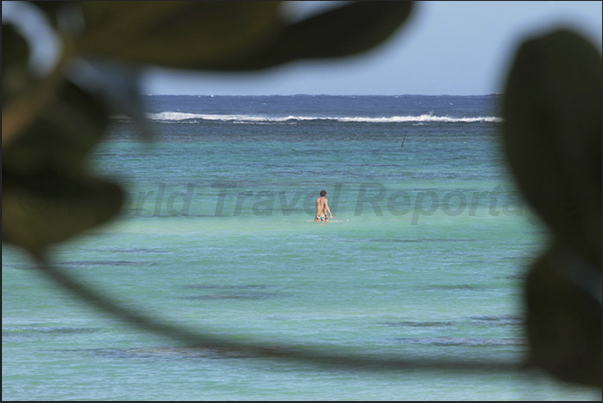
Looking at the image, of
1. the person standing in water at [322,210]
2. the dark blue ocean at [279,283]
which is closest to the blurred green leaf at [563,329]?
the dark blue ocean at [279,283]

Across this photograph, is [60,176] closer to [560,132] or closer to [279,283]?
[560,132]

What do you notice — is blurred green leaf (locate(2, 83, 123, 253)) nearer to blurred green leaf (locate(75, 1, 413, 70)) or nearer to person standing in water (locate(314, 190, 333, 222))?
blurred green leaf (locate(75, 1, 413, 70))

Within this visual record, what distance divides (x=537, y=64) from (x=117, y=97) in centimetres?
8

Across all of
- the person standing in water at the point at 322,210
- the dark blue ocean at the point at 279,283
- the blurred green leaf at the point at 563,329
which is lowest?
the dark blue ocean at the point at 279,283

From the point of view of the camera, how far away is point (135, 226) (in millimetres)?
10180

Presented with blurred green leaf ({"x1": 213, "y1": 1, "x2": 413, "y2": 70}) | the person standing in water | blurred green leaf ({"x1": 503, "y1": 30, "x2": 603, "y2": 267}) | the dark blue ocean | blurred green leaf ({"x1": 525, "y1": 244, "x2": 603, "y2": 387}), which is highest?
blurred green leaf ({"x1": 213, "y1": 1, "x2": 413, "y2": 70})

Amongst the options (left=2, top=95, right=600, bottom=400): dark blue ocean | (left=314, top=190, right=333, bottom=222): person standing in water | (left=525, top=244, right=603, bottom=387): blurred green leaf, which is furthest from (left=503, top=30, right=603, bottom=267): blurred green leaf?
(left=314, top=190, right=333, bottom=222): person standing in water

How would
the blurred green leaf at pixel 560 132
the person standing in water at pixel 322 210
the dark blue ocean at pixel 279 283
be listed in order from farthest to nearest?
the person standing in water at pixel 322 210 → the dark blue ocean at pixel 279 283 → the blurred green leaf at pixel 560 132

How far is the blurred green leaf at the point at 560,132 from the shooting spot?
11 centimetres

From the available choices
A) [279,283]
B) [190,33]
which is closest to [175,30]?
[190,33]

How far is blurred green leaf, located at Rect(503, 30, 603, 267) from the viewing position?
110 mm

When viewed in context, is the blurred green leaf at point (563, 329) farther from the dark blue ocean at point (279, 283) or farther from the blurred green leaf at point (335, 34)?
the dark blue ocean at point (279, 283)

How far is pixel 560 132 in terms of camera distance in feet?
0.37

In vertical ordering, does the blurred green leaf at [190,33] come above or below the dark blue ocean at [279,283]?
above
